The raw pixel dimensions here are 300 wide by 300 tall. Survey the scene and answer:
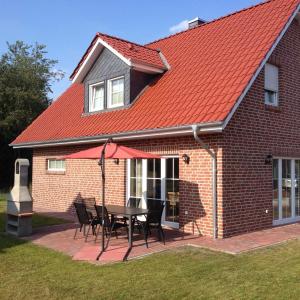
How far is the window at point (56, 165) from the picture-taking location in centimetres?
1720

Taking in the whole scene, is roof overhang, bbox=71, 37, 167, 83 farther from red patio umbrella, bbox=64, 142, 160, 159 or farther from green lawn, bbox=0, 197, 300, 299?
green lawn, bbox=0, 197, 300, 299

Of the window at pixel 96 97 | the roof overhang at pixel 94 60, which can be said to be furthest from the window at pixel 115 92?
the roof overhang at pixel 94 60

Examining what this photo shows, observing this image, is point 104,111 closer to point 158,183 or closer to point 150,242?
point 158,183

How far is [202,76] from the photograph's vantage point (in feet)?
40.8

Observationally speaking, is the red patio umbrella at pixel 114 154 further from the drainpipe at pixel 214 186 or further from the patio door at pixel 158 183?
the patio door at pixel 158 183

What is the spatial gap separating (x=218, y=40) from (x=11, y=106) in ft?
78.0

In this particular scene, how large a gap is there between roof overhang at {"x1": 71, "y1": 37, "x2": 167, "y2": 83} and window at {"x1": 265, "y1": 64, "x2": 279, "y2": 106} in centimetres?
366

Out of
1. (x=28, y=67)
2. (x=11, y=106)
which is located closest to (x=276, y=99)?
(x=11, y=106)

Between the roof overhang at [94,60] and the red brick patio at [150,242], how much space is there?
5519mm

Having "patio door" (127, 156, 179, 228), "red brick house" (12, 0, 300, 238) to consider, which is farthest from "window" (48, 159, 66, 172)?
"patio door" (127, 156, 179, 228)

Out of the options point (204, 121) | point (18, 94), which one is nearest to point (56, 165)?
point (204, 121)

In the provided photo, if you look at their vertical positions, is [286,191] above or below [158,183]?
below

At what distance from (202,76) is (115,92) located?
3.76 meters

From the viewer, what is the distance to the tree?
105 ft
